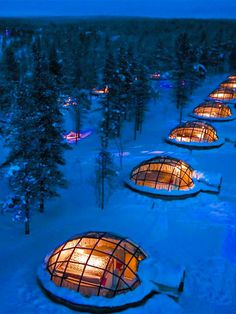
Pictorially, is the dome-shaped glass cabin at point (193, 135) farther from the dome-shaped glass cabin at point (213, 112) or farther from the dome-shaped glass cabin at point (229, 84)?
the dome-shaped glass cabin at point (229, 84)

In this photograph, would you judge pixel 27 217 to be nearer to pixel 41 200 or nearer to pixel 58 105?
pixel 41 200

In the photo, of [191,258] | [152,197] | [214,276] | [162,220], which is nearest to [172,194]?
[152,197]

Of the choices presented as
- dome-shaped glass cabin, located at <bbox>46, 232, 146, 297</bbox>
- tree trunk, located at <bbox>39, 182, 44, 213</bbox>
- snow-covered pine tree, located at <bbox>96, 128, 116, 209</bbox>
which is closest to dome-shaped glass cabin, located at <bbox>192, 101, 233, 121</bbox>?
snow-covered pine tree, located at <bbox>96, 128, 116, 209</bbox>

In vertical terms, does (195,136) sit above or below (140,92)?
below

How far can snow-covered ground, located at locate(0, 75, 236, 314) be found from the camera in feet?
53.3

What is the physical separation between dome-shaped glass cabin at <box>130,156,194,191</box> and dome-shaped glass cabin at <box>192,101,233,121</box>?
2355cm

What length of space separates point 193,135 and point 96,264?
27.8 metres

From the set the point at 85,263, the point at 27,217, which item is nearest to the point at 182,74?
the point at 27,217

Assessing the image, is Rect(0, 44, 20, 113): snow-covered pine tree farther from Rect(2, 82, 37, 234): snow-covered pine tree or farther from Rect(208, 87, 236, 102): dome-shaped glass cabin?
Rect(208, 87, 236, 102): dome-shaped glass cabin

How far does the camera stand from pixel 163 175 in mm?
28969

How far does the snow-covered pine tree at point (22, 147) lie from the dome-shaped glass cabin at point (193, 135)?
2319 cm

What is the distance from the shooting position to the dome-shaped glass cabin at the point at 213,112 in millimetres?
51719

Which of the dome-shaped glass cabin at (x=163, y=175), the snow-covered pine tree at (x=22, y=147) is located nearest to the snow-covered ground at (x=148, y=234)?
the dome-shaped glass cabin at (x=163, y=175)

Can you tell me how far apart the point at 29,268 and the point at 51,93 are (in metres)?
11.8
